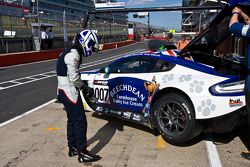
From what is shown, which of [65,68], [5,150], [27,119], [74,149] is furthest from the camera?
→ [27,119]

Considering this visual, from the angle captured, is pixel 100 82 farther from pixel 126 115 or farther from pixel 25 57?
pixel 25 57

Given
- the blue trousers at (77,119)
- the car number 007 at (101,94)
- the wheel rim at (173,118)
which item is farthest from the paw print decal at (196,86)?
the car number 007 at (101,94)

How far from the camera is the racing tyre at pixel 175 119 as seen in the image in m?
4.62

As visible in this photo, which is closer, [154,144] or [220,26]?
[220,26]

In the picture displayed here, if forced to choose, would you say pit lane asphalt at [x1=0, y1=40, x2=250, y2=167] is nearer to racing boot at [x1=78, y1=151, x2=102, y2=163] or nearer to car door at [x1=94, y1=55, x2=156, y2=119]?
racing boot at [x1=78, y1=151, x2=102, y2=163]

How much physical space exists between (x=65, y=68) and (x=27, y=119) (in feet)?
9.51

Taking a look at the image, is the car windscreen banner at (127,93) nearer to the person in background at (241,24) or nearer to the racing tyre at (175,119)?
the racing tyre at (175,119)

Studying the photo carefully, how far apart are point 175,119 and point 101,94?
1.76 m

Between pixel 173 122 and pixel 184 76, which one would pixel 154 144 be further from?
pixel 184 76

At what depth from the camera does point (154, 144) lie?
5.05 meters

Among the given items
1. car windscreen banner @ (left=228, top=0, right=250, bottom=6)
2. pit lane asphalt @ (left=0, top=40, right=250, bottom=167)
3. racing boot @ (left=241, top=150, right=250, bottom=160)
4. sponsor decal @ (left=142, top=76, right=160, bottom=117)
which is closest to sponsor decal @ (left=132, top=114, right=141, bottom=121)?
sponsor decal @ (left=142, top=76, right=160, bottom=117)

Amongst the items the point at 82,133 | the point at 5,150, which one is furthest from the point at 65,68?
the point at 5,150

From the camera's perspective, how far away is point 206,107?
4445 millimetres

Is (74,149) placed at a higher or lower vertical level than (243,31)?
lower
